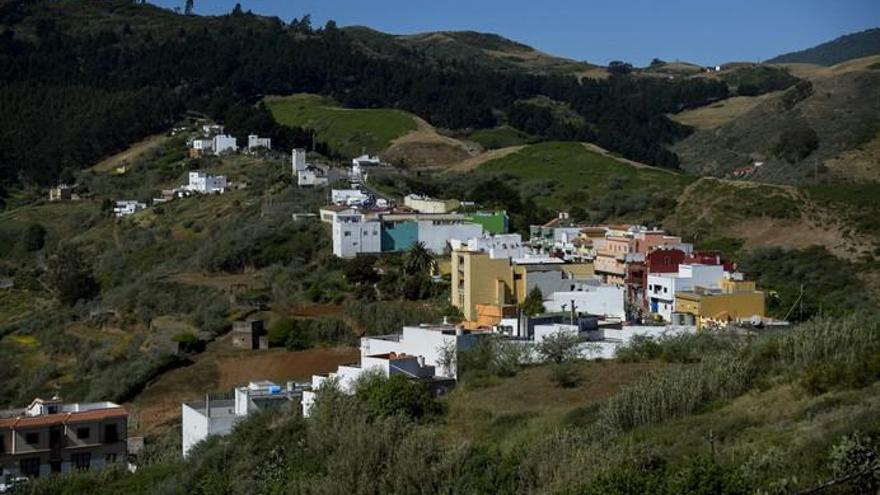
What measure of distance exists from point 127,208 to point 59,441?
96.5 feet

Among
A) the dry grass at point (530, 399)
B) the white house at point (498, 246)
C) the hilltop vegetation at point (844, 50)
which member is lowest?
the dry grass at point (530, 399)

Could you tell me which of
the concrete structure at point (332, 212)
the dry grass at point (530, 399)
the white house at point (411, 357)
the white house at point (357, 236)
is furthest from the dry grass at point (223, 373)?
the dry grass at point (530, 399)

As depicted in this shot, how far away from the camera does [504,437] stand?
1605 centimetres

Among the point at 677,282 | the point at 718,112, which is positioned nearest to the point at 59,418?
the point at 677,282

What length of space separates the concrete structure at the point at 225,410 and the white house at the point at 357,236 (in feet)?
45.1

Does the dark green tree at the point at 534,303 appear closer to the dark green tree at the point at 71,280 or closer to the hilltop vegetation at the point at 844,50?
the dark green tree at the point at 71,280

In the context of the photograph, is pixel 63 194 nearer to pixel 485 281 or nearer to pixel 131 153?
pixel 131 153

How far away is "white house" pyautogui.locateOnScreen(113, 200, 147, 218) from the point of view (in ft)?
163

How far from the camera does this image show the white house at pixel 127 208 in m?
49.6

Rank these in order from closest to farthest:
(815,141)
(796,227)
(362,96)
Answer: (796,227) < (815,141) < (362,96)

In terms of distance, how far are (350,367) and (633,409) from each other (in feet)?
22.9

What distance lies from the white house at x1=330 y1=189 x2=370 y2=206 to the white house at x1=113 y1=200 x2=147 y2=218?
10.5m

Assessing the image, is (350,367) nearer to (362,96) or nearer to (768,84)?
(362,96)

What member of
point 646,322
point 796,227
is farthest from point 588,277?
point 796,227
